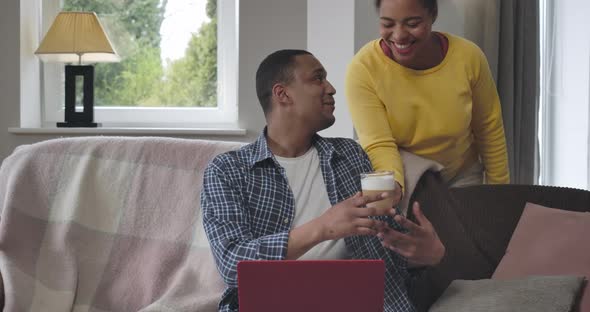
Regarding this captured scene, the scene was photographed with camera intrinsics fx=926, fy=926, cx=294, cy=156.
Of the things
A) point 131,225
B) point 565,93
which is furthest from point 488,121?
point 565,93

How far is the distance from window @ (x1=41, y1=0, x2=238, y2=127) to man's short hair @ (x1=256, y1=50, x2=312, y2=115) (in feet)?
8.21

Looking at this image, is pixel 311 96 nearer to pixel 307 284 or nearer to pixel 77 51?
pixel 307 284

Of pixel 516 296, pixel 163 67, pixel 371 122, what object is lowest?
pixel 516 296

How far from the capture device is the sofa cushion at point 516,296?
7.04 ft

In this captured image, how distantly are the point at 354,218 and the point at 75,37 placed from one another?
299 cm

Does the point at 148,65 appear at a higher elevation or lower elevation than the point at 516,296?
higher

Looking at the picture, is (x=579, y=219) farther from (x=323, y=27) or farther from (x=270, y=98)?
(x=323, y=27)

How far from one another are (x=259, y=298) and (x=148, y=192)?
102 centimetres

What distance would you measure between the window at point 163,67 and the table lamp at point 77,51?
28cm

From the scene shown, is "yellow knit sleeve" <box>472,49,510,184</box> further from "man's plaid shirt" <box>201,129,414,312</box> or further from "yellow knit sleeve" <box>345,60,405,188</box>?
"man's plaid shirt" <box>201,129,414,312</box>

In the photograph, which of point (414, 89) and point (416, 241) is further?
point (414, 89)

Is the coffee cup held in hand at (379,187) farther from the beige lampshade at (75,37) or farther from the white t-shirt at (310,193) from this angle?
the beige lampshade at (75,37)

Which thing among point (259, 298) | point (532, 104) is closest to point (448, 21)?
point (532, 104)

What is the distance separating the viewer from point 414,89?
8.69 ft
